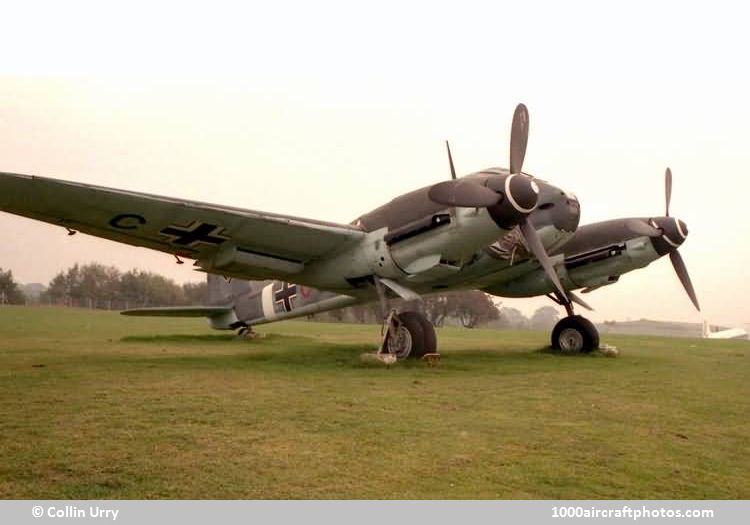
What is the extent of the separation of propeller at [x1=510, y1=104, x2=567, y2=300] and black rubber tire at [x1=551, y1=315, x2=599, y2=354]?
10.1ft

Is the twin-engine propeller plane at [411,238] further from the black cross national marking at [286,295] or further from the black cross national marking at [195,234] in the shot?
the black cross national marking at [286,295]

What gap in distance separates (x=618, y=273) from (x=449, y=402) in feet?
26.8

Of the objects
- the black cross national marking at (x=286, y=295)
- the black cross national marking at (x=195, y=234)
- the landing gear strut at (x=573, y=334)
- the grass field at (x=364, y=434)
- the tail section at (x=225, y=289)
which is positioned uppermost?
the black cross national marking at (x=195, y=234)

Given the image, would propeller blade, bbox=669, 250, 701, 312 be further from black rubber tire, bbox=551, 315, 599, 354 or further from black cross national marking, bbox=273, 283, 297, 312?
black cross national marking, bbox=273, 283, 297, 312

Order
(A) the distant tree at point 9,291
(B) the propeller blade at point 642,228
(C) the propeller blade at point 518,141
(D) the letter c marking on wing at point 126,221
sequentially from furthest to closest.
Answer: (A) the distant tree at point 9,291
(B) the propeller blade at point 642,228
(C) the propeller blade at point 518,141
(D) the letter c marking on wing at point 126,221

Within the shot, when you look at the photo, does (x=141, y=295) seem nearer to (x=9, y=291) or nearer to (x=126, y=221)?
(x=9, y=291)

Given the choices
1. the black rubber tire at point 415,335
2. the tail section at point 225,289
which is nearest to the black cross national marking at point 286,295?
the tail section at point 225,289

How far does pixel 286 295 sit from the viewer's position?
14781 millimetres

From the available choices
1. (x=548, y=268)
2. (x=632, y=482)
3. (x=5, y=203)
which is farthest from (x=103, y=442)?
(x=548, y=268)

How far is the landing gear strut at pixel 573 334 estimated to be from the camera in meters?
12.0

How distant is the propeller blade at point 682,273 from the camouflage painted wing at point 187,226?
24.9 ft

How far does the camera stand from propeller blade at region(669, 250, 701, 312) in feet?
41.5

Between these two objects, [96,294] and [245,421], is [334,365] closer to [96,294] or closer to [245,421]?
[245,421]

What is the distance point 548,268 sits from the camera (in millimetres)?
9242
